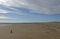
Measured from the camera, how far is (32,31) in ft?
3.68

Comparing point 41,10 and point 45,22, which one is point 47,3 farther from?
point 45,22

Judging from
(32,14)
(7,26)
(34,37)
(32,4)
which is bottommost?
(34,37)

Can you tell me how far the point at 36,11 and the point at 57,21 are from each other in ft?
0.75

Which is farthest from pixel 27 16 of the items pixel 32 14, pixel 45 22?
pixel 45 22

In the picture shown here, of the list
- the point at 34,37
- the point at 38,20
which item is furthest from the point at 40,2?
the point at 34,37

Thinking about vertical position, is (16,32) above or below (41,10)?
below

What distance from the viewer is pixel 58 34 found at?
1.13 m

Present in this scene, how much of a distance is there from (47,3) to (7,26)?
462 millimetres

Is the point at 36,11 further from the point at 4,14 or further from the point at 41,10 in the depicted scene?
the point at 4,14

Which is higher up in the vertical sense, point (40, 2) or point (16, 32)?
point (40, 2)

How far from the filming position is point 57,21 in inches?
43.8

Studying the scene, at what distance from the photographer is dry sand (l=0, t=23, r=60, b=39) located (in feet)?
3.67

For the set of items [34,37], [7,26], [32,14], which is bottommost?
[34,37]

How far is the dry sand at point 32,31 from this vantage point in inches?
44.0
